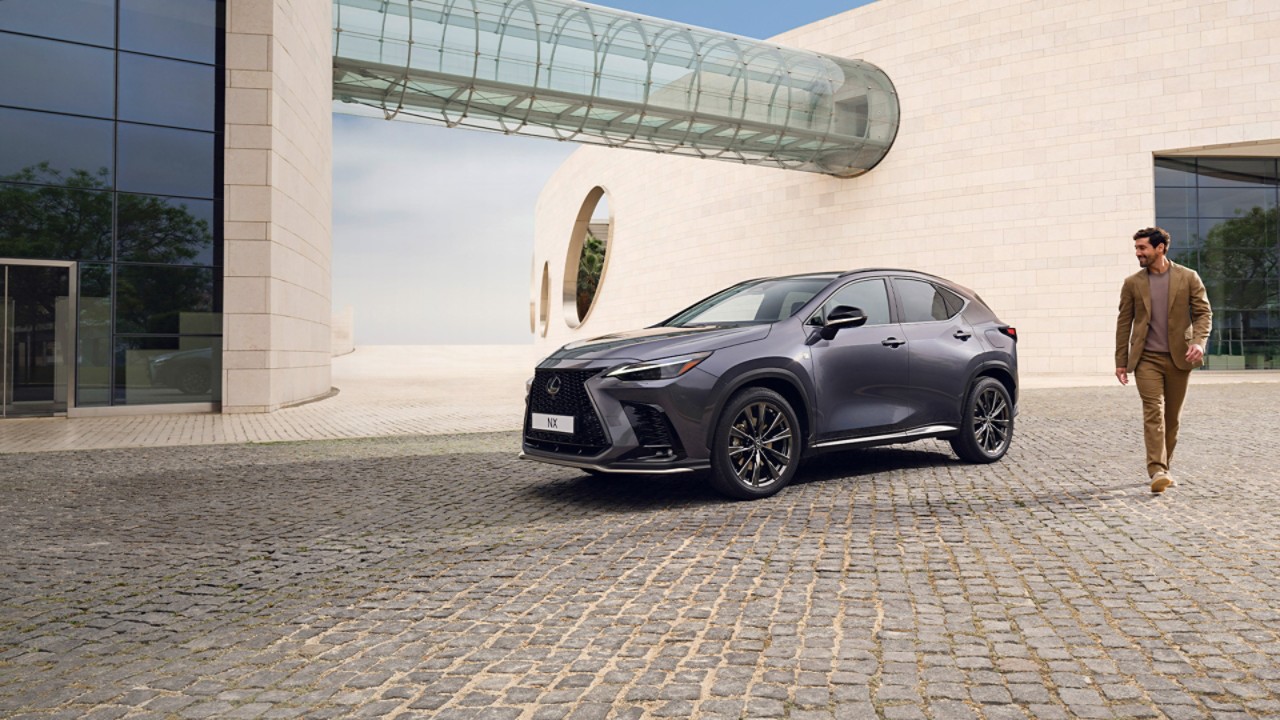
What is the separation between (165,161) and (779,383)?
11.5m

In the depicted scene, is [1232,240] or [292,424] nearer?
[292,424]

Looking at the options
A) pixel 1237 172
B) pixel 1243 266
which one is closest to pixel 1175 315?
pixel 1243 266

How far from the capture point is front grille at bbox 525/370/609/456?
5.99 metres

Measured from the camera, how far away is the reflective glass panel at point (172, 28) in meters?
13.9

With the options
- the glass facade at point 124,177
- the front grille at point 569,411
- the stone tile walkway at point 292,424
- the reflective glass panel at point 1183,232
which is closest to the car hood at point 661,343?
the front grille at point 569,411

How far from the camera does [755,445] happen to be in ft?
20.8

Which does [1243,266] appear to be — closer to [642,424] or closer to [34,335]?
[642,424]

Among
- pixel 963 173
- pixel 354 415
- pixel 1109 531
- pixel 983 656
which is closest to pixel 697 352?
pixel 1109 531

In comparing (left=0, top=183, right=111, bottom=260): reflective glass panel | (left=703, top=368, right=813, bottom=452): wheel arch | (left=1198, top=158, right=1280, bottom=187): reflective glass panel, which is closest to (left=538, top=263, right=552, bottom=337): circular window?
(left=1198, top=158, right=1280, bottom=187): reflective glass panel

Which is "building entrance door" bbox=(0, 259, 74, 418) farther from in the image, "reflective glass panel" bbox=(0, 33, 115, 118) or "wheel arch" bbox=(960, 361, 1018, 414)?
"wheel arch" bbox=(960, 361, 1018, 414)

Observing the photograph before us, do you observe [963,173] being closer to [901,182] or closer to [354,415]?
[901,182]

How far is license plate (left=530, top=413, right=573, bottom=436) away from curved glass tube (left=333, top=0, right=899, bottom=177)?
634 inches

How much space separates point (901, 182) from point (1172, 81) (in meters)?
7.42

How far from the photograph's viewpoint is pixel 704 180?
116 ft
